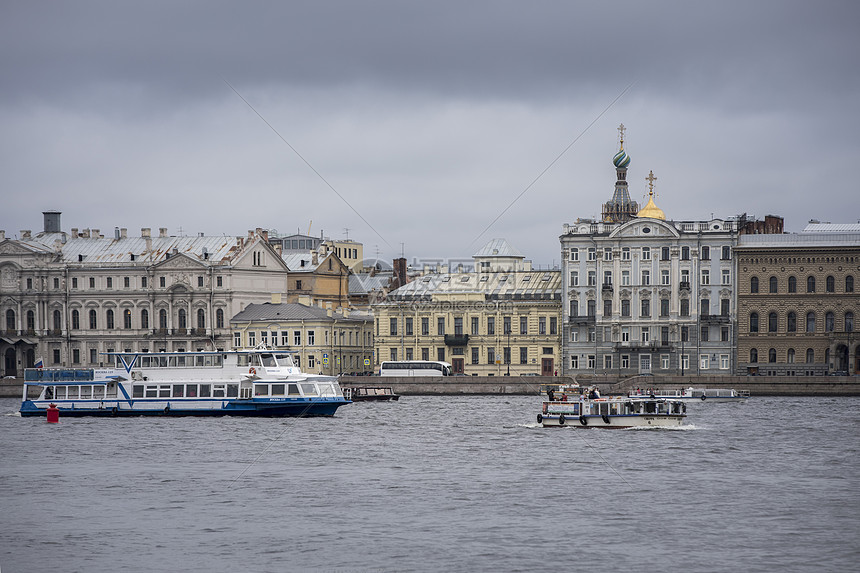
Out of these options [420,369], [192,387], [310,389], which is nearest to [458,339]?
[420,369]

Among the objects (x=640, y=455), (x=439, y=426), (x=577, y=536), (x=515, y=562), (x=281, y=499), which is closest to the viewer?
(x=515, y=562)

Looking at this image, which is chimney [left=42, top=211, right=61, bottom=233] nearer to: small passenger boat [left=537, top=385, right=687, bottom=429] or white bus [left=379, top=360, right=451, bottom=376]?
white bus [left=379, top=360, right=451, bottom=376]

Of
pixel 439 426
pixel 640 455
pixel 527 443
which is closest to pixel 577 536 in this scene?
pixel 640 455

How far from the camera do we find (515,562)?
29.5m

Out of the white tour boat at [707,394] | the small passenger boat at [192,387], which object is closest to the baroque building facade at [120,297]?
the white tour boat at [707,394]

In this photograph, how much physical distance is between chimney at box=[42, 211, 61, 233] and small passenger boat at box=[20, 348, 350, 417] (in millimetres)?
48768

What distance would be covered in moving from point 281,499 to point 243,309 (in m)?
72.1

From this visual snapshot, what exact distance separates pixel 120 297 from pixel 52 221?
43.4 feet

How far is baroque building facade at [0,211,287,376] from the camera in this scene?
355 ft

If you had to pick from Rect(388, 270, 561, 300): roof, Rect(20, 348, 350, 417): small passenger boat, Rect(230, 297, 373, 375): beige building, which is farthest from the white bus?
Rect(20, 348, 350, 417): small passenger boat

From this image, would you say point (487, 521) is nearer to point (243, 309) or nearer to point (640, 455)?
point (640, 455)

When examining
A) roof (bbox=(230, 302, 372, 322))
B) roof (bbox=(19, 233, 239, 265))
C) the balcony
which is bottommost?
the balcony

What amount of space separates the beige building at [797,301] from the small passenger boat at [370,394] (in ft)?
78.4

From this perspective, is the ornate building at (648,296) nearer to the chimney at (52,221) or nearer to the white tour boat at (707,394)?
the white tour boat at (707,394)
